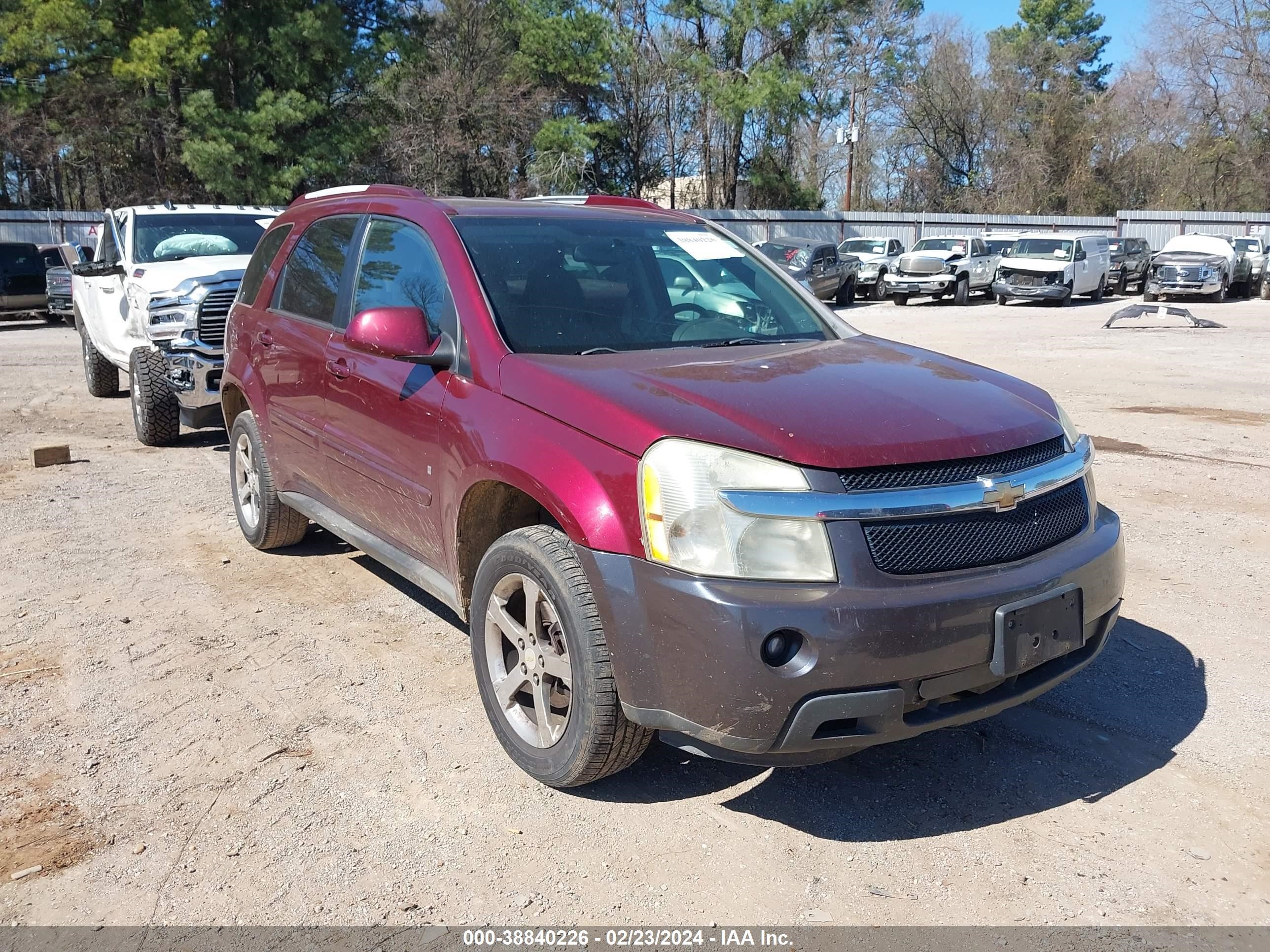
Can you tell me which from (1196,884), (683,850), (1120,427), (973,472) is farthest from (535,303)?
(1120,427)

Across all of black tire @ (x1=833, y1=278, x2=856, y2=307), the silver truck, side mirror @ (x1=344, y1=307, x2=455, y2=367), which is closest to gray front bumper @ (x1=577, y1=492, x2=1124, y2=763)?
side mirror @ (x1=344, y1=307, x2=455, y2=367)

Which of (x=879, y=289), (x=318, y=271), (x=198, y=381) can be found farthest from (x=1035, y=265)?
(x=318, y=271)

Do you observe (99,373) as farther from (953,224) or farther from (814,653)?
(953,224)

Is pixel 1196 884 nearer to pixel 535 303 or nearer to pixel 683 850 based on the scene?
pixel 683 850

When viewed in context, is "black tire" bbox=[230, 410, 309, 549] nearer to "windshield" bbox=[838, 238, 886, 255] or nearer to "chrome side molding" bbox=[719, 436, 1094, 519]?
"chrome side molding" bbox=[719, 436, 1094, 519]

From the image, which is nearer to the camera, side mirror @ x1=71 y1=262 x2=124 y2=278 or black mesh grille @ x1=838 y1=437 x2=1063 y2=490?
black mesh grille @ x1=838 y1=437 x2=1063 y2=490

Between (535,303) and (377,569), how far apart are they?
236 centimetres

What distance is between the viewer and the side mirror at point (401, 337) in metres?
3.66

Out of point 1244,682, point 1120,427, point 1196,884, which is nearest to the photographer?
point 1196,884

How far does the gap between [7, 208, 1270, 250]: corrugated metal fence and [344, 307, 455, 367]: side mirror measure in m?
33.1

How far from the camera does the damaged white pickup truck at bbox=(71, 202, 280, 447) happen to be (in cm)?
822

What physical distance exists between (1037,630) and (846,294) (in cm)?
2650

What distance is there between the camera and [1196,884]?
2.88 meters

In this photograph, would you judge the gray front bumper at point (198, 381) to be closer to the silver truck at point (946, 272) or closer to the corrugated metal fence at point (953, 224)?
the silver truck at point (946, 272)
